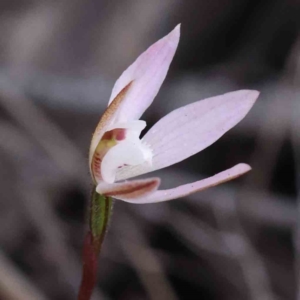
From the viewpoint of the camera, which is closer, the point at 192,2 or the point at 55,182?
the point at 55,182

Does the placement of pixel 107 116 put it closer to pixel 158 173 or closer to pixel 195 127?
pixel 195 127

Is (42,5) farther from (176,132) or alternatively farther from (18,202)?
(176,132)

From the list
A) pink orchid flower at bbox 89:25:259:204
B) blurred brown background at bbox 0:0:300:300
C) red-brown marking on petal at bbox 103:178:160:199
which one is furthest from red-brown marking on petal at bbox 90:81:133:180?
blurred brown background at bbox 0:0:300:300

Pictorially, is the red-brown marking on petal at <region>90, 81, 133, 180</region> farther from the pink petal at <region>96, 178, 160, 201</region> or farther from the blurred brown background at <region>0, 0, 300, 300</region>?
the blurred brown background at <region>0, 0, 300, 300</region>

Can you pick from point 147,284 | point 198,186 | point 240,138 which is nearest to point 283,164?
point 240,138

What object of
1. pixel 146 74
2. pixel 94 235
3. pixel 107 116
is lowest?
pixel 94 235

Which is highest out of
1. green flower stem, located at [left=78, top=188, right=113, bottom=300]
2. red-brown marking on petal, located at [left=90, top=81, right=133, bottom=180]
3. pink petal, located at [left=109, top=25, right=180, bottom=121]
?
pink petal, located at [left=109, top=25, right=180, bottom=121]

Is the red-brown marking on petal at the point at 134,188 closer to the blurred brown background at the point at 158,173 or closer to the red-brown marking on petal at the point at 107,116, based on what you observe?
the red-brown marking on petal at the point at 107,116

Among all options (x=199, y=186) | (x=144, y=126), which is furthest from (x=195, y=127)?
(x=199, y=186)
